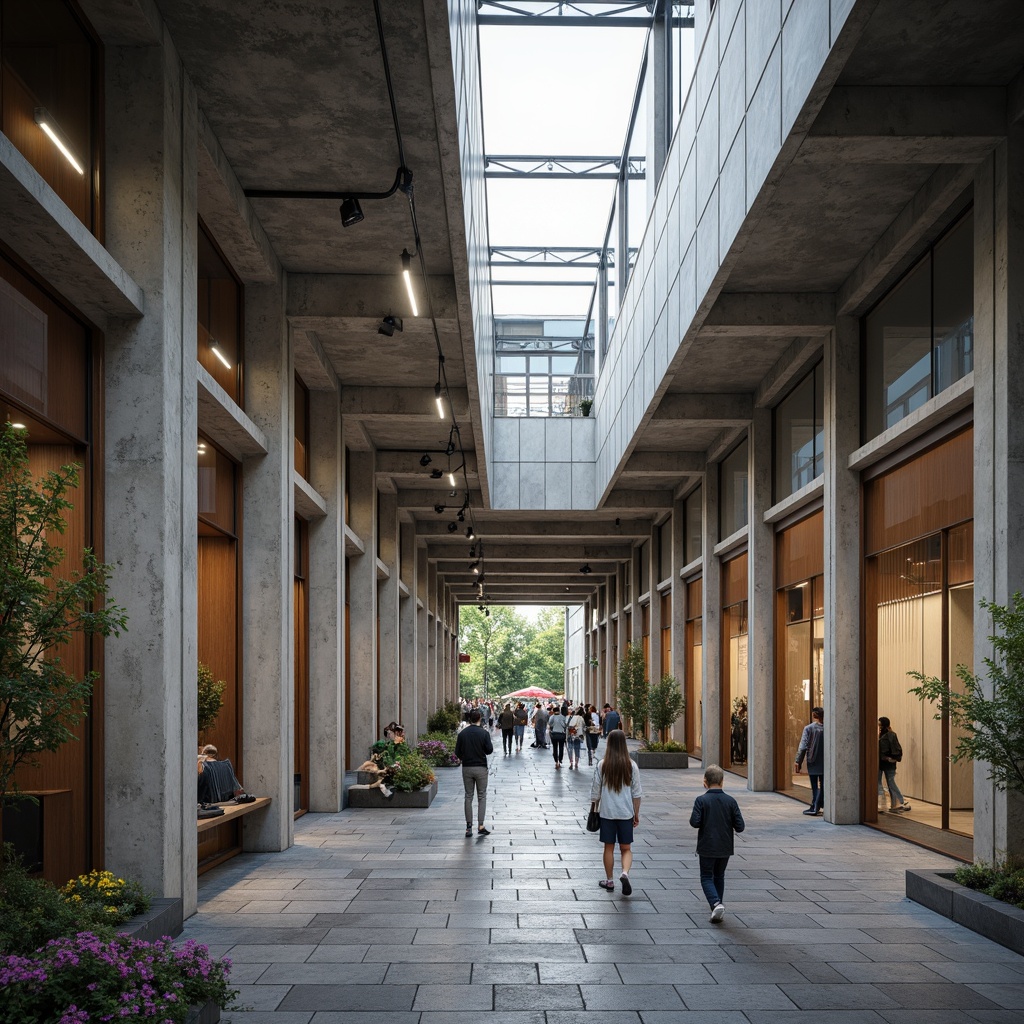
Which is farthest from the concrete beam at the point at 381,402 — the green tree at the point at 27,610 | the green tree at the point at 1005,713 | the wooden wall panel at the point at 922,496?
the green tree at the point at 27,610

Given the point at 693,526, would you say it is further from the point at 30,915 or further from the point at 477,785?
the point at 30,915

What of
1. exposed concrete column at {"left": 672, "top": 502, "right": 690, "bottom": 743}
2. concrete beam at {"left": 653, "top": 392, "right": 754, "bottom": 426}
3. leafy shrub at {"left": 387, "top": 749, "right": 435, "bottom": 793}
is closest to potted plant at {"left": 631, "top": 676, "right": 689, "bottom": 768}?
exposed concrete column at {"left": 672, "top": 502, "right": 690, "bottom": 743}

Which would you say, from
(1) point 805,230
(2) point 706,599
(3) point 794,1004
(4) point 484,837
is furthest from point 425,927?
(2) point 706,599

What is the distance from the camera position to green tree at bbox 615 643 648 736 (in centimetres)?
2961

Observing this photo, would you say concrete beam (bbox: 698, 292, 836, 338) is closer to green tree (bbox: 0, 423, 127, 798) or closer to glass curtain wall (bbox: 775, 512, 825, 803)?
glass curtain wall (bbox: 775, 512, 825, 803)

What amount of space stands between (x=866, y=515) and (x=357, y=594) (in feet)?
34.2

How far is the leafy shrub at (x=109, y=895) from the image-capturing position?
761 centimetres

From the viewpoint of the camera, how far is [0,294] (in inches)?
292

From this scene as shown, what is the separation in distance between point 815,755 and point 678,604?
13.0 meters

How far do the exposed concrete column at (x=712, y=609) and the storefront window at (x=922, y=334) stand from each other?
9419 mm

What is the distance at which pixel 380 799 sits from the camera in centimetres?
1880

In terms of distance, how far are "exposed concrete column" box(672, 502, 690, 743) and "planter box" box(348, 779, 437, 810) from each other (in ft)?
39.1

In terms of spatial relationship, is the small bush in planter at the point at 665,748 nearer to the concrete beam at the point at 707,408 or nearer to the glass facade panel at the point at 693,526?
the glass facade panel at the point at 693,526

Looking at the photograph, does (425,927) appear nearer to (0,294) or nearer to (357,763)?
(0,294)
